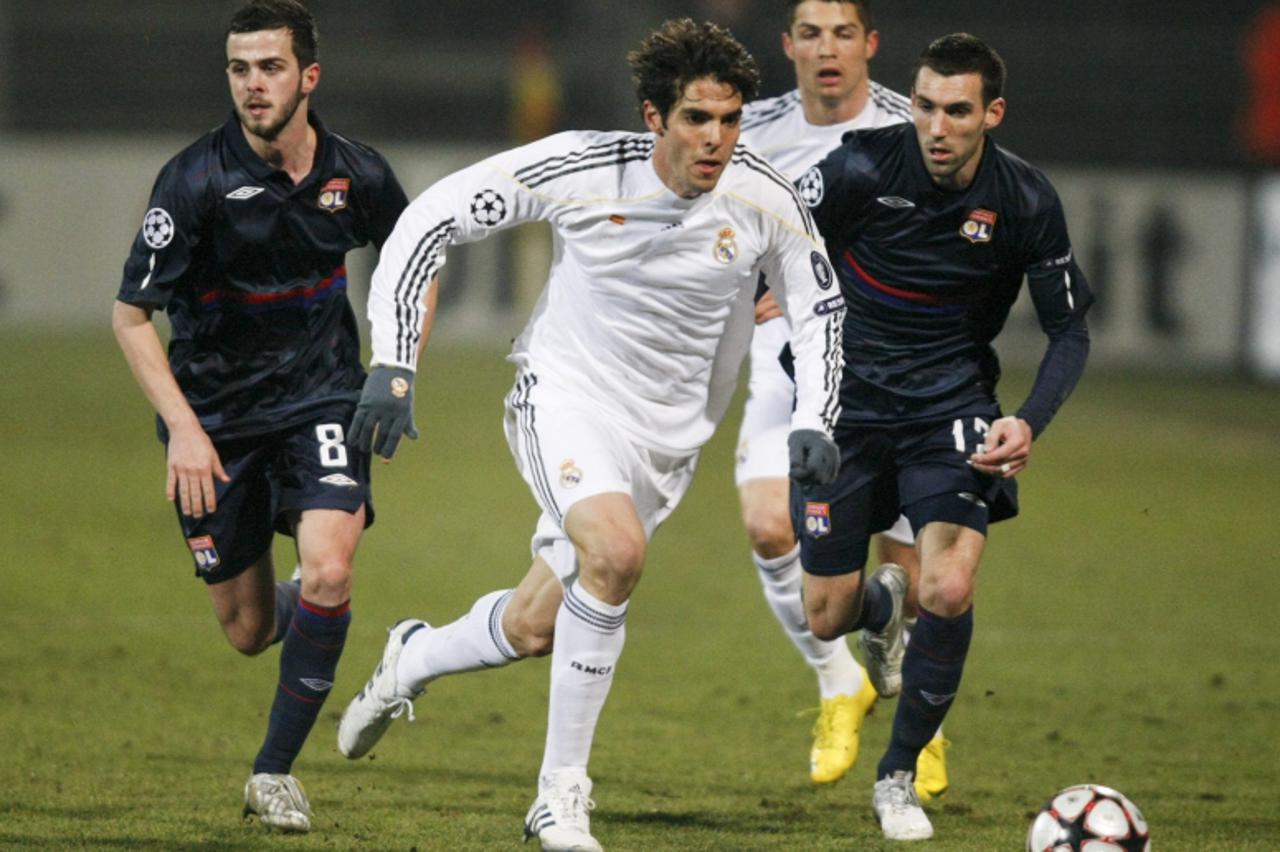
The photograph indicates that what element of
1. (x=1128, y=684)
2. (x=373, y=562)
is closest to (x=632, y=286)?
(x=1128, y=684)

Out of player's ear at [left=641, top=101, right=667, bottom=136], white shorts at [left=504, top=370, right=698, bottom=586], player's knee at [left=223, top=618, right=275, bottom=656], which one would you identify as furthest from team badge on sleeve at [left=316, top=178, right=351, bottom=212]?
player's knee at [left=223, top=618, right=275, bottom=656]

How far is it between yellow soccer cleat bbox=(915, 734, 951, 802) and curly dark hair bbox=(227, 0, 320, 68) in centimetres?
281

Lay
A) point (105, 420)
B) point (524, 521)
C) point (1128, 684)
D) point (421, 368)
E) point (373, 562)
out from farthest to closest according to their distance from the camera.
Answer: point (421, 368), point (105, 420), point (524, 521), point (373, 562), point (1128, 684)

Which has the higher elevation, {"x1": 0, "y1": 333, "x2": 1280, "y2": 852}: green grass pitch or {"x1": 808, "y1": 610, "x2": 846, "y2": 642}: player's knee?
{"x1": 808, "y1": 610, "x2": 846, "y2": 642}: player's knee

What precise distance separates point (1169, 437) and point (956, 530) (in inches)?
479

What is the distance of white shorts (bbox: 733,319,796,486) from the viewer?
7.03 m

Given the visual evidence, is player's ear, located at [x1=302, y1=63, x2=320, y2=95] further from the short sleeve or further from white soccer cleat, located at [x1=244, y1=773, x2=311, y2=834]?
white soccer cleat, located at [x1=244, y1=773, x2=311, y2=834]

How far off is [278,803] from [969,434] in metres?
2.29

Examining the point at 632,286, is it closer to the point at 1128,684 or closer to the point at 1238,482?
the point at 1128,684

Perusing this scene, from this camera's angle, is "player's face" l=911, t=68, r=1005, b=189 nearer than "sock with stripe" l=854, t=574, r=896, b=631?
Yes

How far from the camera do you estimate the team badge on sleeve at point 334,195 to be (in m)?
5.90

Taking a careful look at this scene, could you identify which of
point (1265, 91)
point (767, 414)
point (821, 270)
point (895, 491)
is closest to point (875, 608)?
point (895, 491)

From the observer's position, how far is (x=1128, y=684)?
27.3ft

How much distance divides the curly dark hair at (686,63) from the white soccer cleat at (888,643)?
1.90 m
